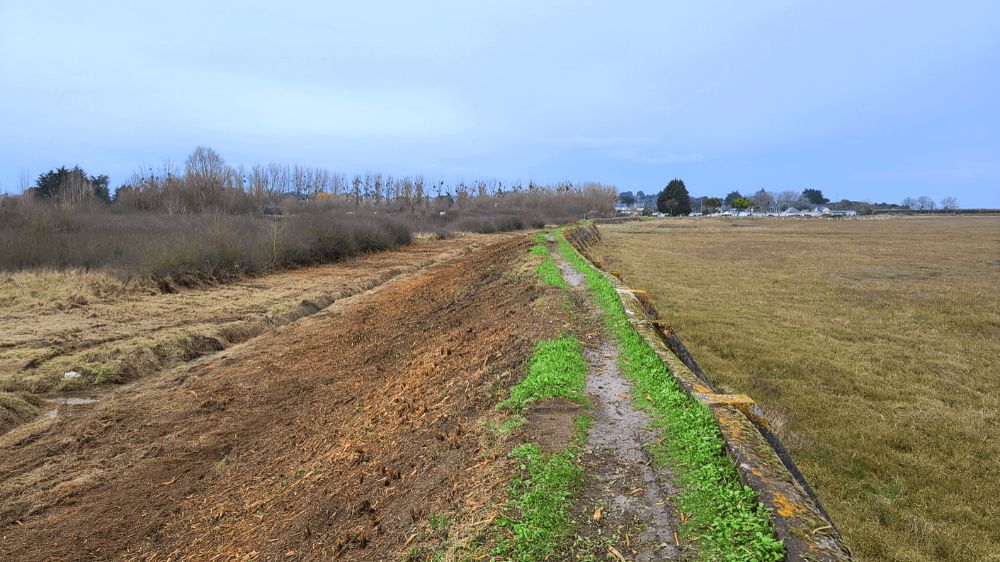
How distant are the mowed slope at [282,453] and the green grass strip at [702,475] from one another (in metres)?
1.05

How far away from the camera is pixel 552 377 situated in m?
4.36

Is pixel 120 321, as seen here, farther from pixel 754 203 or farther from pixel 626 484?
pixel 754 203

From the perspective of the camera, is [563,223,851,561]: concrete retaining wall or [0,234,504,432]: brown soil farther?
[0,234,504,432]: brown soil

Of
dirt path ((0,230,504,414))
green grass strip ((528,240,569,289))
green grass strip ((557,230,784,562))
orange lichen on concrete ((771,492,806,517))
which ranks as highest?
green grass strip ((528,240,569,289))

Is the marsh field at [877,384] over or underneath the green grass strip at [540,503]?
underneath

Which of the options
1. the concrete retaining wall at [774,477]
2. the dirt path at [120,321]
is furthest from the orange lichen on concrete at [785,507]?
the dirt path at [120,321]

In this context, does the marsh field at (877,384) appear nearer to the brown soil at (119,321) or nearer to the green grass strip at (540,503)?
the green grass strip at (540,503)

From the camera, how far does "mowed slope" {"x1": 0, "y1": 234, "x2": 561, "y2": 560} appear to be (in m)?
3.41

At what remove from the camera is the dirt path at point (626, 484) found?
2.43 meters

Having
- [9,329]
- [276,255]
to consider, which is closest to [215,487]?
[9,329]

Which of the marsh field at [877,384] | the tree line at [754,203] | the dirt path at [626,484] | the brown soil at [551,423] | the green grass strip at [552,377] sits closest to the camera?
the dirt path at [626,484]

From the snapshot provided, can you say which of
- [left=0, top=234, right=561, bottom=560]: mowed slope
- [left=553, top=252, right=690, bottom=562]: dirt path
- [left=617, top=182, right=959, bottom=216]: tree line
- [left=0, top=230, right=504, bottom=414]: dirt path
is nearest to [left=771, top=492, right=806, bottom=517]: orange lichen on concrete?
[left=553, top=252, right=690, bottom=562]: dirt path

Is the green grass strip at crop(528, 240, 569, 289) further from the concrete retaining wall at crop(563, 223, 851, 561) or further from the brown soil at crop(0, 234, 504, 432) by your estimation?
the brown soil at crop(0, 234, 504, 432)

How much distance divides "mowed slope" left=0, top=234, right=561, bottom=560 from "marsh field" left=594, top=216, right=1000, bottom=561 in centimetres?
268
